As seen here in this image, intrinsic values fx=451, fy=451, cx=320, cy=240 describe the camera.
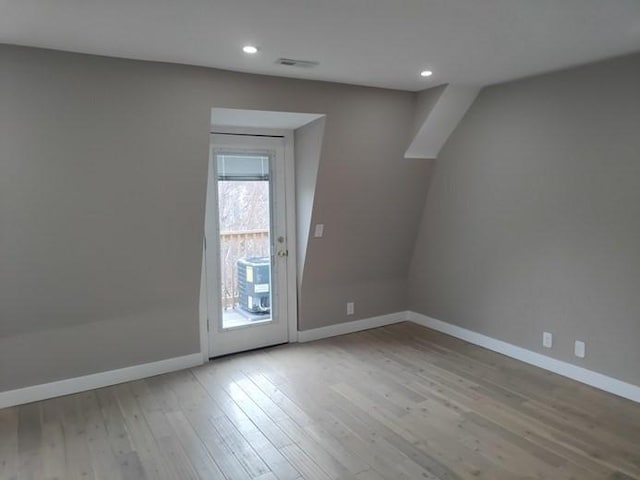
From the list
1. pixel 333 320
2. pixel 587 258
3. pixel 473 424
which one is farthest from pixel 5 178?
pixel 587 258

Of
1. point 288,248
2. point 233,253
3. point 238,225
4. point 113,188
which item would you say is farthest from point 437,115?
point 113,188

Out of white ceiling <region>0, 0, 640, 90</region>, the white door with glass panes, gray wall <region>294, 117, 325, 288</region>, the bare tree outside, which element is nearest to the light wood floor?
the white door with glass panes

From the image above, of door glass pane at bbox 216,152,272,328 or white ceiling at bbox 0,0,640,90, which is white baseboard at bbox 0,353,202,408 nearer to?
door glass pane at bbox 216,152,272,328

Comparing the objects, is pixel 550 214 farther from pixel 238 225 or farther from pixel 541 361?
pixel 238 225

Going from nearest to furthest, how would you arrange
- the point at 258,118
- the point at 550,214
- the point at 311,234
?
1. the point at 550,214
2. the point at 258,118
3. the point at 311,234

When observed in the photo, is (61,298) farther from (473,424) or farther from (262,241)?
(473,424)

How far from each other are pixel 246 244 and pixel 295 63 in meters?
1.78

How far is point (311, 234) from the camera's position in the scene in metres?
4.38

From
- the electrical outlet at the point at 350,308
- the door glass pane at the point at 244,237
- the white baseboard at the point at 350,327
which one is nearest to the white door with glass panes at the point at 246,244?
the door glass pane at the point at 244,237

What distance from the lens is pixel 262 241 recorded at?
4422 mm

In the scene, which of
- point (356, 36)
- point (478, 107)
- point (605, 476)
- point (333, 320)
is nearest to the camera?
point (605, 476)

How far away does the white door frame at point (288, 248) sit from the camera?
4.06 metres

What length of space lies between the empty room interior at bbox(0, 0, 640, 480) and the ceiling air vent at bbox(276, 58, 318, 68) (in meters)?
0.03

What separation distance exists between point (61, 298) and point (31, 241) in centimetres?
47
